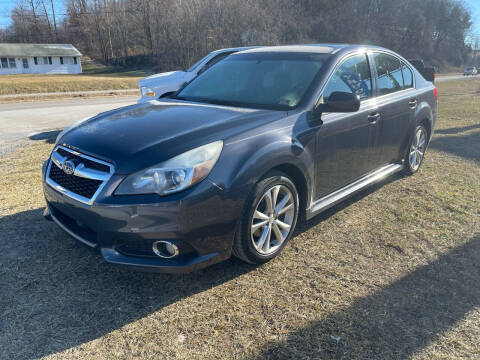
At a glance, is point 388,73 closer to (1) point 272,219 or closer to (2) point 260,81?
(2) point 260,81

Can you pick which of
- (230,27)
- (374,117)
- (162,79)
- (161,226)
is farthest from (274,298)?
(230,27)

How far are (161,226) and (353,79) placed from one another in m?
2.58

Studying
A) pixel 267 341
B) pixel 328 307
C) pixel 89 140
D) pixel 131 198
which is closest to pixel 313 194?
pixel 328 307

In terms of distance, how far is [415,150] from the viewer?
526 cm

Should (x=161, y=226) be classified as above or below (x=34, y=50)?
below

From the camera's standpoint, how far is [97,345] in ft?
7.47

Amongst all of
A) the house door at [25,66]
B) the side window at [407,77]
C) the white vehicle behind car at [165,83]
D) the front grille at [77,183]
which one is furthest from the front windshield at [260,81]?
the house door at [25,66]

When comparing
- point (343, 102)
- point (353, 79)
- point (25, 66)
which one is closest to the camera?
point (343, 102)

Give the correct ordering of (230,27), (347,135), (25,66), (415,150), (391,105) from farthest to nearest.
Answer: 1. (25,66)
2. (230,27)
3. (415,150)
4. (391,105)
5. (347,135)

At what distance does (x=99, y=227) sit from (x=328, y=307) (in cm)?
171

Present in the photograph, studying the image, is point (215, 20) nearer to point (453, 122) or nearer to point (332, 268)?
point (453, 122)

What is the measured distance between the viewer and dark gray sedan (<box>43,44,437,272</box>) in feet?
8.09

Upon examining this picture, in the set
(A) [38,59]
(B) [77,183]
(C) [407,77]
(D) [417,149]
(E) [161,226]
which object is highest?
(A) [38,59]

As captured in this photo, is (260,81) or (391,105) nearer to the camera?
(260,81)
